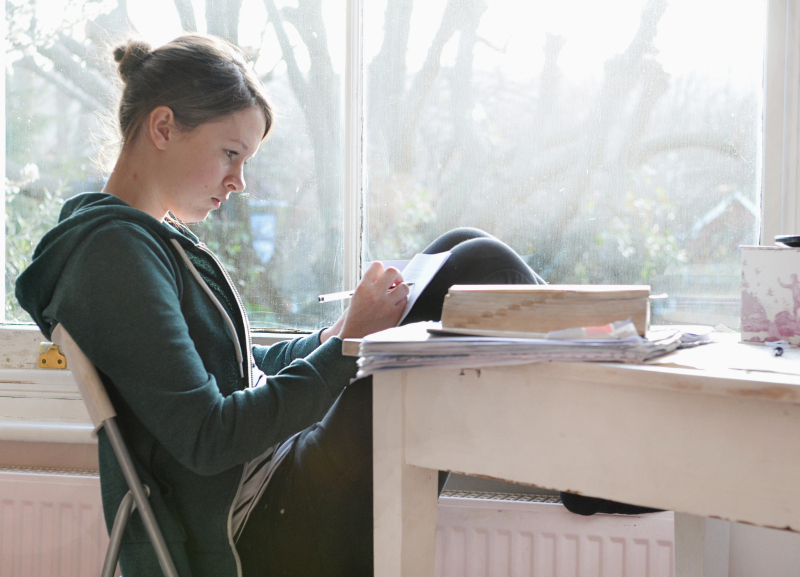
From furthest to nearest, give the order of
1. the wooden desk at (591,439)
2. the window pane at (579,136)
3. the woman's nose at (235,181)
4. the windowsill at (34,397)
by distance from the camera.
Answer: the windowsill at (34,397) → the window pane at (579,136) → the woman's nose at (235,181) → the wooden desk at (591,439)

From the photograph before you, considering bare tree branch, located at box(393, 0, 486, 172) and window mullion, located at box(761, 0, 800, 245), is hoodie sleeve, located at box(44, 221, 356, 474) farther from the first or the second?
window mullion, located at box(761, 0, 800, 245)

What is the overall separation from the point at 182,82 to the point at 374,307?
0.42 meters

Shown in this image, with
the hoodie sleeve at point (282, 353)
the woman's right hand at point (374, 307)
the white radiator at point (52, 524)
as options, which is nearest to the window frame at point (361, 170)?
the white radiator at point (52, 524)

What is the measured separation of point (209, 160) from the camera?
898 mm

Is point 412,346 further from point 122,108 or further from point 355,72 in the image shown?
point 355,72

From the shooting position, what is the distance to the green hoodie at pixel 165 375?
68 cm

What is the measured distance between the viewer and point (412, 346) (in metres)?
0.54

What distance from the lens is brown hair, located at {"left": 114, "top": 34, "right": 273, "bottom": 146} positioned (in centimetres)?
86

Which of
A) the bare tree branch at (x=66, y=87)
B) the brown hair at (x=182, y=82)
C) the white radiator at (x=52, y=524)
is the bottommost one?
the white radiator at (x=52, y=524)

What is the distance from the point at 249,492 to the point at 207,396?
20 cm

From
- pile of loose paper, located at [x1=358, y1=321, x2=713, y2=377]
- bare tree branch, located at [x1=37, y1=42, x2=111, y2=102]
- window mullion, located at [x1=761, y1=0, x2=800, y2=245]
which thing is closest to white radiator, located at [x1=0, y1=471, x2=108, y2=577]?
bare tree branch, located at [x1=37, y1=42, x2=111, y2=102]

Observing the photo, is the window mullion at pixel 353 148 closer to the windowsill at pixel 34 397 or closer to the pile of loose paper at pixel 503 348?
the windowsill at pixel 34 397

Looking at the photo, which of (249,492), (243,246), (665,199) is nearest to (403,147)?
(243,246)

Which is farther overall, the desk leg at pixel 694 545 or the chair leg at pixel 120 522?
the desk leg at pixel 694 545
